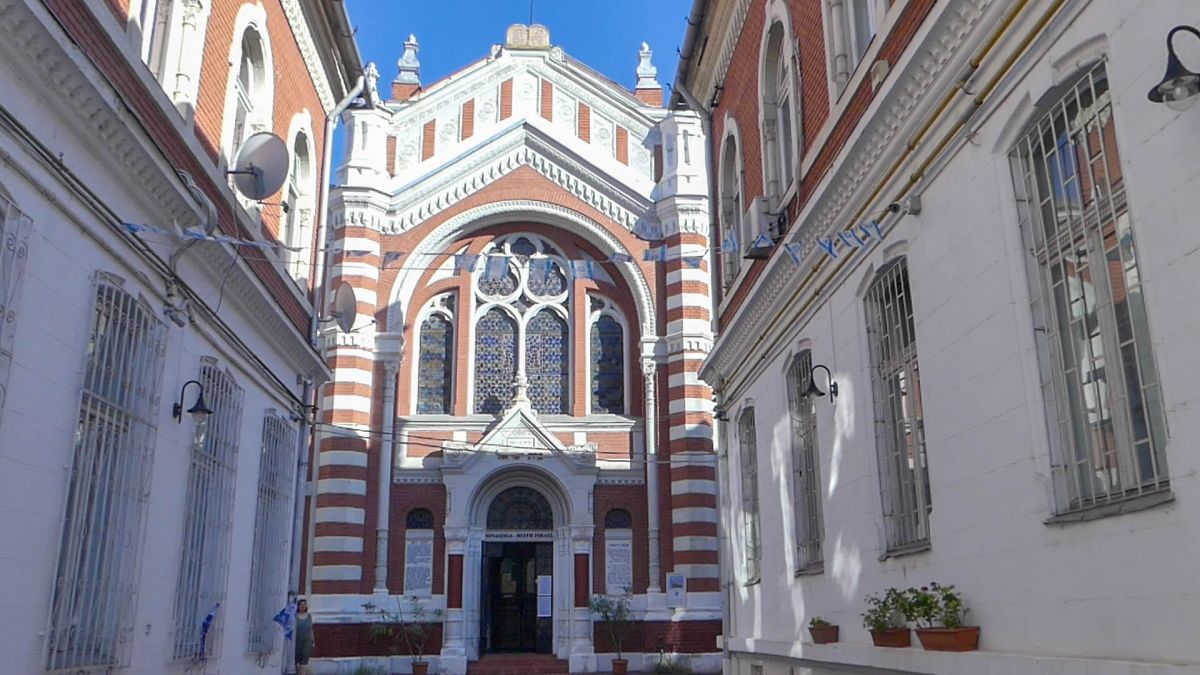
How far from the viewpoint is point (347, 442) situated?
23.0 m

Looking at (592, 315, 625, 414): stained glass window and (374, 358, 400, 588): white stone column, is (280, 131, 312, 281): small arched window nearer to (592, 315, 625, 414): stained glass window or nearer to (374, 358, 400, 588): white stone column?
(374, 358, 400, 588): white stone column

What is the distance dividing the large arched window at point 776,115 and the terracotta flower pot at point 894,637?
5808 millimetres

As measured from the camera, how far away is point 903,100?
297 inches

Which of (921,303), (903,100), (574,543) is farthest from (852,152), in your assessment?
(574,543)

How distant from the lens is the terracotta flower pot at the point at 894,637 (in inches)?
289

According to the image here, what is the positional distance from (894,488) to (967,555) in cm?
171

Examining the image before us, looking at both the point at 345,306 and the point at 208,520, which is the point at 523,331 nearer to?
the point at 345,306

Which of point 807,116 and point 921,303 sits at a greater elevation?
point 807,116

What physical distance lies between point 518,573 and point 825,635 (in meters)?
15.1

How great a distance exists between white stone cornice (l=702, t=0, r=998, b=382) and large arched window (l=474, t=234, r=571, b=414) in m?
12.1

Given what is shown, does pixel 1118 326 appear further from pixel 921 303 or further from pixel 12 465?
pixel 12 465

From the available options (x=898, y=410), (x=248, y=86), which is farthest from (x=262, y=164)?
(x=898, y=410)

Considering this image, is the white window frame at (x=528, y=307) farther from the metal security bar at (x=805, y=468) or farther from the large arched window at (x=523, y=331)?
the metal security bar at (x=805, y=468)

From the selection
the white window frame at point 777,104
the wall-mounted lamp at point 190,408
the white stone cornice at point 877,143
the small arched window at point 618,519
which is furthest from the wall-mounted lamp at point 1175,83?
the small arched window at point 618,519
